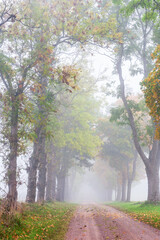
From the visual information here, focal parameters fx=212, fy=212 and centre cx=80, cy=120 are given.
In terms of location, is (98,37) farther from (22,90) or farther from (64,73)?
(22,90)

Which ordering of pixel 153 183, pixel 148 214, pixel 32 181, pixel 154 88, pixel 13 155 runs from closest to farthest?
pixel 13 155 < pixel 154 88 < pixel 148 214 < pixel 32 181 < pixel 153 183

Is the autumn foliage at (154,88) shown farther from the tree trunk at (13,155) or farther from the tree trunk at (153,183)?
the tree trunk at (153,183)

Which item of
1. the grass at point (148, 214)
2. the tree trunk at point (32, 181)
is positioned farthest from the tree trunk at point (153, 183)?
the tree trunk at point (32, 181)

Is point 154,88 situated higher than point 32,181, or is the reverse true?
point 154,88

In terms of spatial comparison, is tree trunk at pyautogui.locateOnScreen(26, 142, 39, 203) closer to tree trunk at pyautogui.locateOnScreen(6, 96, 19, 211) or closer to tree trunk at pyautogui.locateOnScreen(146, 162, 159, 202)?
tree trunk at pyautogui.locateOnScreen(6, 96, 19, 211)

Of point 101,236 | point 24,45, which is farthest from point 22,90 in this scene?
point 101,236

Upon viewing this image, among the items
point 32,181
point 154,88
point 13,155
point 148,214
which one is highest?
point 154,88

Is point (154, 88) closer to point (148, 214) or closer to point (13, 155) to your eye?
point (148, 214)

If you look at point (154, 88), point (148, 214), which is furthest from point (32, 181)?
point (154, 88)

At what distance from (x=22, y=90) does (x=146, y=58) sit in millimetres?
13064

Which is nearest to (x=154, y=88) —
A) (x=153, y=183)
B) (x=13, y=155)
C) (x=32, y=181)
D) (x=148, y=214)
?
(x=148, y=214)

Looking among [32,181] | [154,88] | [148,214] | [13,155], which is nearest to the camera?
[13,155]

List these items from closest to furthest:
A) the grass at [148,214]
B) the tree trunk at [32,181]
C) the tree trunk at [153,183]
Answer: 1. the grass at [148,214]
2. the tree trunk at [32,181]
3. the tree trunk at [153,183]

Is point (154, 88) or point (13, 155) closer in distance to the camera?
point (13, 155)
